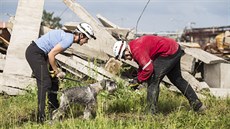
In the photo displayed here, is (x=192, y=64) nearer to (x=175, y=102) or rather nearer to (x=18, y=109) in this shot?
(x=175, y=102)

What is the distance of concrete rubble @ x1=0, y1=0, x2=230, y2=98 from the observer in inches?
338

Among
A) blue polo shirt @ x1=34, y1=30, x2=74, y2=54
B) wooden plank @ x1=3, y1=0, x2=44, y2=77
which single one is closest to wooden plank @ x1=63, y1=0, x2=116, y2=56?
wooden plank @ x1=3, y1=0, x2=44, y2=77

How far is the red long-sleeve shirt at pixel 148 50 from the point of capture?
20.8ft

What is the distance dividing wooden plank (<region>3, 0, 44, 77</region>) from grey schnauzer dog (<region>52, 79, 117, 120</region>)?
2528 mm

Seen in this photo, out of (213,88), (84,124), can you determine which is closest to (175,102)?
(213,88)

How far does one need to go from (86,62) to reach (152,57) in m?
2.60

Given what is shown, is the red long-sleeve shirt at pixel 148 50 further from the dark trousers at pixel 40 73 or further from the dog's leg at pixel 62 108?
the dark trousers at pixel 40 73

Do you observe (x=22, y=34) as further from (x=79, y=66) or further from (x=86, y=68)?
(x=86, y=68)

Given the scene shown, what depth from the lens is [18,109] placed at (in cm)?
743

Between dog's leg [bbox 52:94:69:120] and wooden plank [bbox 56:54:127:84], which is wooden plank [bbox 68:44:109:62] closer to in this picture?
wooden plank [bbox 56:54:127:84]

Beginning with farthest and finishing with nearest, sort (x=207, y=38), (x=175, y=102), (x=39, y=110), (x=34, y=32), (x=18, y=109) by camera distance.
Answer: (x=207, y=38) → (x=34, y=32) → (x=175, y=102) → (x=18, y=109) → (x=39, y=110)

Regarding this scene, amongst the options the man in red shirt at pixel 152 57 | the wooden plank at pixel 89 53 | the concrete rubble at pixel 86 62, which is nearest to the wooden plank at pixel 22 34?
the concrete rubble at pixel 86 62

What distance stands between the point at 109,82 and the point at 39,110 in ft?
4.08

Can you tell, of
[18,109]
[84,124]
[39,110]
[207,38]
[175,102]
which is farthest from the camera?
[207,38]
